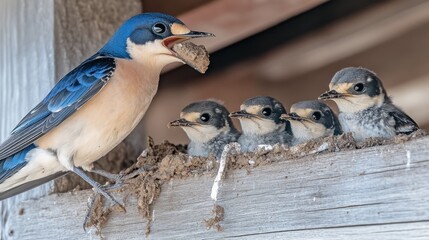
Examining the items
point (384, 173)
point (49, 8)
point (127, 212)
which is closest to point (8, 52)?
point (49, 8)

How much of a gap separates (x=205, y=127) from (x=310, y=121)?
45 centimetres

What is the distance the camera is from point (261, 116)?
131 inches

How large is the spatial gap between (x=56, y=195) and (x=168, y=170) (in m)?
0.50

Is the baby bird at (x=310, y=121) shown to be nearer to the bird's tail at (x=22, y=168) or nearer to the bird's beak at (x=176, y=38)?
the bird's beak at (x=176, y=38)

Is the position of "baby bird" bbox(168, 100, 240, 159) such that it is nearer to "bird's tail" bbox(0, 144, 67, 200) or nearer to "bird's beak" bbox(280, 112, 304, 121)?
"bird's beak" bbox(280, 112, 304, 121)

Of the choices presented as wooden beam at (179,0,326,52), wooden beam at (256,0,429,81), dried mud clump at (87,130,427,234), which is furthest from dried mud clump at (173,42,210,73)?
wooden beam at (256,0,429,81)

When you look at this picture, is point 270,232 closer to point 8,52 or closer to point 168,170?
point 168,170

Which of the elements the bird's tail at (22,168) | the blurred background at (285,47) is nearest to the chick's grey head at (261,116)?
the blurred background at (285,47)

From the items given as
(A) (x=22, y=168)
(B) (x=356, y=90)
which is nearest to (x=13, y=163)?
(A) (x=22, y=168)

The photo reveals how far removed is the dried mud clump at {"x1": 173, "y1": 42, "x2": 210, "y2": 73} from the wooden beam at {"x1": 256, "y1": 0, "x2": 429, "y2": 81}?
1623mm

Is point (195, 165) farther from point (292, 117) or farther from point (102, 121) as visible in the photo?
point (292, 117)

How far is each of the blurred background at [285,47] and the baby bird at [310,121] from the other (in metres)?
0.55

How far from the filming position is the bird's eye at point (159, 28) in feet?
9.50

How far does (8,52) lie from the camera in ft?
10.6
